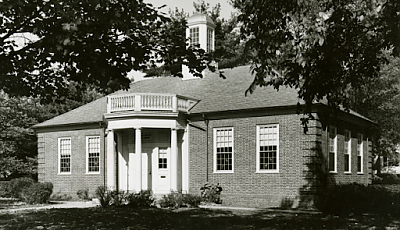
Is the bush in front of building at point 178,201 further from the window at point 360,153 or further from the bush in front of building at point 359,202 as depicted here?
the window at point 360,153

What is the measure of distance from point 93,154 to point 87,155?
1.26ft

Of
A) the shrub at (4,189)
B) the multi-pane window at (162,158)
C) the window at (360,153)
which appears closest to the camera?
the multi-pane window at (162,158)

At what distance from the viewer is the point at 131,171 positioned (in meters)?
27.2

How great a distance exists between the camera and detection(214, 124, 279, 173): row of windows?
23500 mm

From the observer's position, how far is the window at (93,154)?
29500 millimetres

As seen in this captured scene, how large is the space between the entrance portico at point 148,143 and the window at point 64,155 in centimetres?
392

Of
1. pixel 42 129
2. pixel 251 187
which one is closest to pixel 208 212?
pixel 251 187

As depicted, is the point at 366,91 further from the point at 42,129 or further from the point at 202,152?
the point at 42,129

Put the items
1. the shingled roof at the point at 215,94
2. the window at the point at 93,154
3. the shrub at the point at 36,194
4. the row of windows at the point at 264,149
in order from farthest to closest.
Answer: the window at the point at 93,154, the shrub at the point at 36,194, the shingled roof at the point at 215,94, the row of windows at the point at 264,149

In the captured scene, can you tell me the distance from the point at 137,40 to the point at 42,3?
2144 millimetres

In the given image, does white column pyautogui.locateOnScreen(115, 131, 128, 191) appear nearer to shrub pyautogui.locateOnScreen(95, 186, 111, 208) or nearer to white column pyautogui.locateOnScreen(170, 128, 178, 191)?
white column pyautogui.locateOnScreen(170, 128, 178, 191)

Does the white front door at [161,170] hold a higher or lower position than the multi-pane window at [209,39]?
lower

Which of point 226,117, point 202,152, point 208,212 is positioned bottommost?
point 208,212

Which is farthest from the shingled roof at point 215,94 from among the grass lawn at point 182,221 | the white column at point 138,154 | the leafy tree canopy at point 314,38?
the leafy tree canopy at point 314,38
